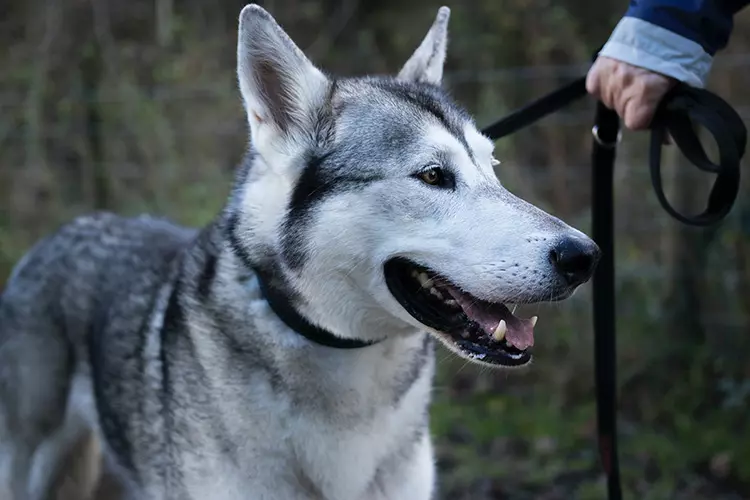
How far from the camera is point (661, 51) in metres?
2.38

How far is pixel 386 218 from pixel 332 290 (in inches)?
9.4

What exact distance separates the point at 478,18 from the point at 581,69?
0.88 meters

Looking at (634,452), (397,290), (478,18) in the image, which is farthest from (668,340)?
(397,290)

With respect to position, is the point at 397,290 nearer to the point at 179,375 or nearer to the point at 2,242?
the point at 179,375

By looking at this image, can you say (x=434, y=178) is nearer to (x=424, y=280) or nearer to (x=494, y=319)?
(x=424, y=280)

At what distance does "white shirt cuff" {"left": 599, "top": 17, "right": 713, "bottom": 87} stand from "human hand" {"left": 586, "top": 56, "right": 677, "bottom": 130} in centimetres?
2

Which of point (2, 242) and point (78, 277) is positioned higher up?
point (78, 277)

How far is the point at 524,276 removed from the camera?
81.7 inches

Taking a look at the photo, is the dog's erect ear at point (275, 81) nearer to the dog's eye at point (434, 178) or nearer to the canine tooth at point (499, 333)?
the dog's eye at point (434, 178)

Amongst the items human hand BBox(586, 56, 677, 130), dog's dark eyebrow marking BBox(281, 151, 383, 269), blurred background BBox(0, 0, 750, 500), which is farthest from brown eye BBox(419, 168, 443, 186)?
blurred background BBox(0, 0, 750, 500)

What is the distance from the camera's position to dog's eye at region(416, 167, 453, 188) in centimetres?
228

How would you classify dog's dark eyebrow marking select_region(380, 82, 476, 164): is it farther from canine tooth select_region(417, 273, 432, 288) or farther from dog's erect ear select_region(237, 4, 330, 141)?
canine tooth select_region(417, 273, 432, 288)

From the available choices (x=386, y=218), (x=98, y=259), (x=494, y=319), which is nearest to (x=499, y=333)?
(x=494, y=319)

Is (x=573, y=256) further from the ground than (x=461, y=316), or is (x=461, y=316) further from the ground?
(x=573, y=256)
